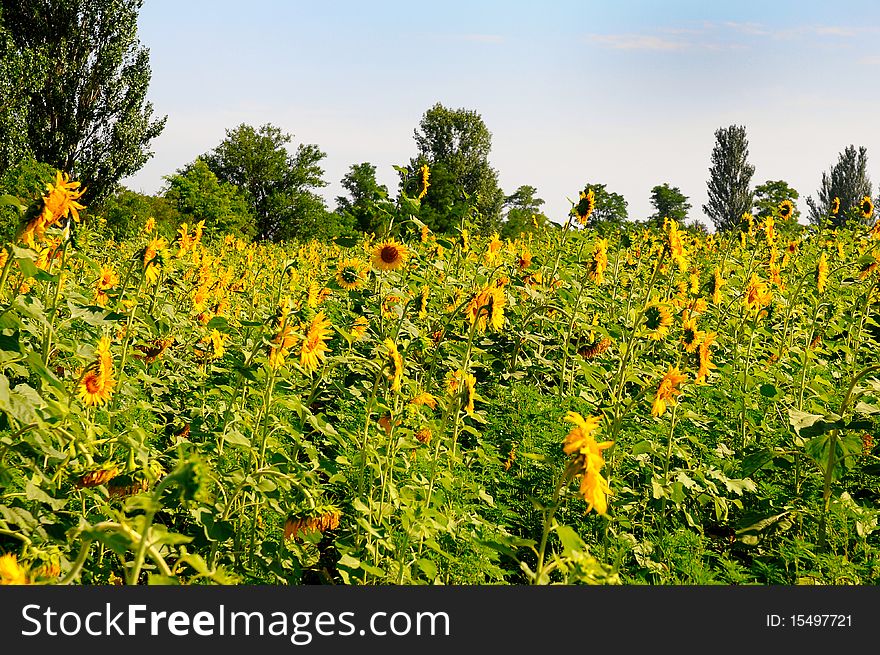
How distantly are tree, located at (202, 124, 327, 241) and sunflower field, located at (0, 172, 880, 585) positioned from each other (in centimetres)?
3856

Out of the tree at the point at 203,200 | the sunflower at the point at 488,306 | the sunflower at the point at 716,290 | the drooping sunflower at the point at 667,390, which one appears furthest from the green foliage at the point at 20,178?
the drooping sunflower at the point at 667,390

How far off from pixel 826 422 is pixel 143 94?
2209 centimetres

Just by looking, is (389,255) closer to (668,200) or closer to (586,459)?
(586,459)

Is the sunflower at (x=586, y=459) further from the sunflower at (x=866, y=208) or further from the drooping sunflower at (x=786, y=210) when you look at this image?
the sunflower at (x=866, y=208)

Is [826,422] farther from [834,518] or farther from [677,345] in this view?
[677,345]

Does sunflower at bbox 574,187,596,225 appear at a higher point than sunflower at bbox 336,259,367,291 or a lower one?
higher

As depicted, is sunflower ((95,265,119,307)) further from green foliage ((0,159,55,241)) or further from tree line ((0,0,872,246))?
green foliage ((0,159,55,241))

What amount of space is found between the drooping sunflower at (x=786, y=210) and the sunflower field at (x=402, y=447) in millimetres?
2076

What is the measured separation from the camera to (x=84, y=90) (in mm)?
21062

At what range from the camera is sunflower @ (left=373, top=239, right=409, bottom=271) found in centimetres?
409

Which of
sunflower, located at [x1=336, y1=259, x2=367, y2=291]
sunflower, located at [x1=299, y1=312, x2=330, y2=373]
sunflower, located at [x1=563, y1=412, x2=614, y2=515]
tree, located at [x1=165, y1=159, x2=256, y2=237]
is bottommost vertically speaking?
sunflower, located at [x1=563, y1=412, x2=614, y2=515]

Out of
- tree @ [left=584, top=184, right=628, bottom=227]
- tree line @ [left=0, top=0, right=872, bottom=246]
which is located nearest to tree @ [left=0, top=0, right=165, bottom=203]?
tree line @ [left=0, top=0, right=872, bottom=246]

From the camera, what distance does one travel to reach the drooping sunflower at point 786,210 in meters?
6.95

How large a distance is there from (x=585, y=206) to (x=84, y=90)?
19.8 m
